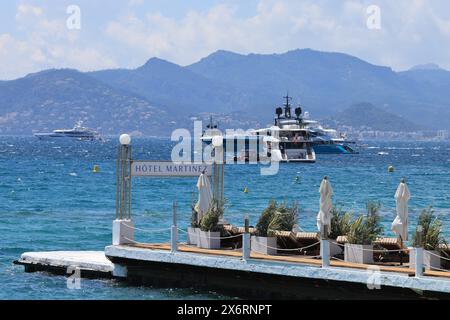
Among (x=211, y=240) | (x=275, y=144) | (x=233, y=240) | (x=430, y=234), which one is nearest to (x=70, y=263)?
(x=211, y=240)

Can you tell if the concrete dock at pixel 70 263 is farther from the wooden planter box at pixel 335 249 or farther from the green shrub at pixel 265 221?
the wooden planter box at pixel 335 249

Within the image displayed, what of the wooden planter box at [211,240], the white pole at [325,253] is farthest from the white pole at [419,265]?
the wooden planter box at [211,240]

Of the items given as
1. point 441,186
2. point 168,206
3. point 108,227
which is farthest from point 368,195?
point 108,227

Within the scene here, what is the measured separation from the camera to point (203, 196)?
24.9 m

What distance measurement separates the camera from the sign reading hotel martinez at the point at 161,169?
24672mm

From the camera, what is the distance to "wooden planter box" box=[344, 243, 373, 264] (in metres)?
21.6

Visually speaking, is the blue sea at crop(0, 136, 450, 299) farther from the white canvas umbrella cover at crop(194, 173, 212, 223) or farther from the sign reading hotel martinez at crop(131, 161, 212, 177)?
the white canvas umbrella cover at crop(194, 173, 212, 223)

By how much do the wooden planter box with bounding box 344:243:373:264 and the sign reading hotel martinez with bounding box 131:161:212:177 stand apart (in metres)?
4.70

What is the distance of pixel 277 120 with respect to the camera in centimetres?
15412

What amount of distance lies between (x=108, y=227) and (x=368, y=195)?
97.7 feet

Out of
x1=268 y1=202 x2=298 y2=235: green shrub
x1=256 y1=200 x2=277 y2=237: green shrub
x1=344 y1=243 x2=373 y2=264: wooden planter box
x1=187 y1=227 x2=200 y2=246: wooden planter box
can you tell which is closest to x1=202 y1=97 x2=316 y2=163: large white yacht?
x1=187 y1=227 x2=200 y2=246: wooden planter box

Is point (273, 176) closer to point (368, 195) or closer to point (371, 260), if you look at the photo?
point (368, 195)

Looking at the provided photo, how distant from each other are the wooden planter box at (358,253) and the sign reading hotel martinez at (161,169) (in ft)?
15.4
